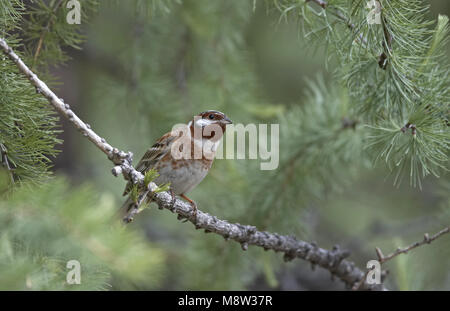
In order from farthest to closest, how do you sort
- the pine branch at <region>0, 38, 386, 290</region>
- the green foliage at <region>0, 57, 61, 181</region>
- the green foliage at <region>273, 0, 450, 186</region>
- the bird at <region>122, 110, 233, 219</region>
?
the bird at <region>122, 110, 233, 219</region> < the green foliage at <region>273, 0, 450, 186</region> < the green foliage at <region>0, 57, 61, 181</region> < the pine branch at <region>0, 38, 386, 290</region>

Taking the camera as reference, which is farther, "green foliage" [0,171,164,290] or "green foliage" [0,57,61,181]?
"green foliage" [0,57,61,181]

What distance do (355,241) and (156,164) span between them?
8.56ft

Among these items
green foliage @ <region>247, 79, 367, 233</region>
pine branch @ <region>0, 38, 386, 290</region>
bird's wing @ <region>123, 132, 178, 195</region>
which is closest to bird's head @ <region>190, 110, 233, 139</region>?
bird's wing @ <region>123, 132, 178, 195</region>

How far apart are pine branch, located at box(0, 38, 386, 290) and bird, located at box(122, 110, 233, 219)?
699 millimetres

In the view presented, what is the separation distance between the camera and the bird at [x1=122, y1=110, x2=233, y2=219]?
346 centimetres

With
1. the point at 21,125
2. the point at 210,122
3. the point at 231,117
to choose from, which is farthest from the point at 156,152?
the point at 21,125

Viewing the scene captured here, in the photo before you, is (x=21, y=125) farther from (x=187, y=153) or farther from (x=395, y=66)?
(x=395, y=66)

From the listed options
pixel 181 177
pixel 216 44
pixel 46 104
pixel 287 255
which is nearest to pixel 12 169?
pixel 46 104

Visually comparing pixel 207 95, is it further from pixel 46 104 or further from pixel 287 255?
pixel 46 104

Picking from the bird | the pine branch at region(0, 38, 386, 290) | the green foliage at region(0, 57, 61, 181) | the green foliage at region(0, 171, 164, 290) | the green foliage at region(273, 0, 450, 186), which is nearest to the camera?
the green foliage at region(0, 171, 164, 290)

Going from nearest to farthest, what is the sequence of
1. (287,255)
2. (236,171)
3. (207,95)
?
(287,255)
(236,171)
(207,95)

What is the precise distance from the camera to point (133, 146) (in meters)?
5.93

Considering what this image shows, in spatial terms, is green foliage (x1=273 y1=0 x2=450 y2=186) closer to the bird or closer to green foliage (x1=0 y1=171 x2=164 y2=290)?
the bird
